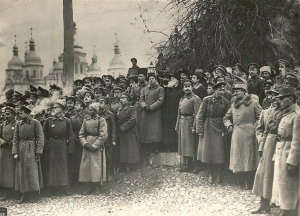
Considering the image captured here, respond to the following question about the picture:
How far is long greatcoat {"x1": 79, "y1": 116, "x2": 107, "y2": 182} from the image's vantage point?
6.44 metres

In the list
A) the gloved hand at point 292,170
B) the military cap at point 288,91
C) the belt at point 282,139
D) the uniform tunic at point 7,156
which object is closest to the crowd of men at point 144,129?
the uniform tunic at point 7,156

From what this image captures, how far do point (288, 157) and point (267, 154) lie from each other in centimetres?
56

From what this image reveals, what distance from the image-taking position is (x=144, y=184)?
665 centimetres

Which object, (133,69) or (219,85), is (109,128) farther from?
(133,69)

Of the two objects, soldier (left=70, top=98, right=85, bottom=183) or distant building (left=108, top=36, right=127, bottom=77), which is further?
distant building (left=108, top=36, right=127, bottom=77)

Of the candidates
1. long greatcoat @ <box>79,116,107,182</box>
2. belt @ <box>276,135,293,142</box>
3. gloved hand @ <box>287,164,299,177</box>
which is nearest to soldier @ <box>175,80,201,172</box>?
long greatcoat @ <box>79,116,107,182</box>

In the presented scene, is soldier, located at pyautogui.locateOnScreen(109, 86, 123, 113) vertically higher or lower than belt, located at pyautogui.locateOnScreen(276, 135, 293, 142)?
higher

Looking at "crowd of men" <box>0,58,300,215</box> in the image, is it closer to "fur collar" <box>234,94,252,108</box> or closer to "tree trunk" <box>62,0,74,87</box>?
"fur collar" <box>234,94,252,108</box>

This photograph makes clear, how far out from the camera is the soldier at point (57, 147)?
6.54m

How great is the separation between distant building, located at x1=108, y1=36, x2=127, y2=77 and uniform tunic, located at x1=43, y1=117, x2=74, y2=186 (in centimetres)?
259

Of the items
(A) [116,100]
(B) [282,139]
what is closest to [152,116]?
(A) [116,100]

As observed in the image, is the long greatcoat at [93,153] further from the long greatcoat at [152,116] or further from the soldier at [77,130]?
the long greatcoat at [152,116]

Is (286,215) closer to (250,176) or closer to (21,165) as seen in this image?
(250,176)

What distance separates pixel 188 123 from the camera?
677cm
